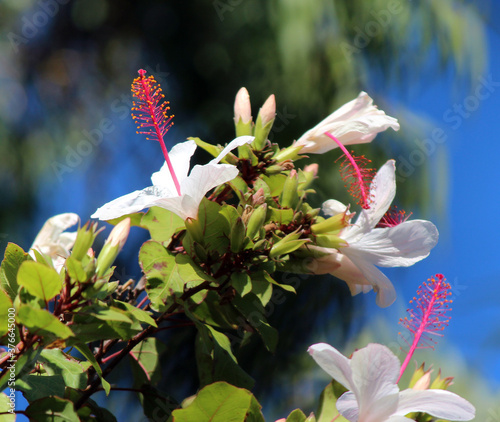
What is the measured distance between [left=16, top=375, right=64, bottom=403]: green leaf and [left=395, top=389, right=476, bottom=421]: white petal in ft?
1.19

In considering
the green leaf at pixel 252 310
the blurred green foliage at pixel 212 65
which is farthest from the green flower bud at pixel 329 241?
the blurred green foliage at pixel 212 65

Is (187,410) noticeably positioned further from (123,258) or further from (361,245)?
(123,258)

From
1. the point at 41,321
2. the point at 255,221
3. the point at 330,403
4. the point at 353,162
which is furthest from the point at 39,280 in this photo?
the point at 353,162

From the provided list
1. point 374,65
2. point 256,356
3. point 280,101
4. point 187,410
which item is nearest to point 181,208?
point 187,410

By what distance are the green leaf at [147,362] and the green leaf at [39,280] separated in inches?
15.2

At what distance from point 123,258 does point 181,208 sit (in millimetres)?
1215

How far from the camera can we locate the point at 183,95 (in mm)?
1927

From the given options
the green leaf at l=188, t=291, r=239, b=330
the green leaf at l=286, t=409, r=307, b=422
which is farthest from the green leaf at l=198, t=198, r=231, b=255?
the green leaf at l=286, t=409, r=307, b=422

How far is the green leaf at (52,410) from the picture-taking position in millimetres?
524

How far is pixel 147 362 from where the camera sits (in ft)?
2.73

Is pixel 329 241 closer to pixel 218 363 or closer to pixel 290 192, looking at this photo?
pixel 290 192

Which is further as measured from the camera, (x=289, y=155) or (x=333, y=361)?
(x=289, y=155)

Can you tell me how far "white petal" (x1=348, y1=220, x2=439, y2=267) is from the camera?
2.21 feet

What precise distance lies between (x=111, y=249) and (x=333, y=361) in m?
0.26
